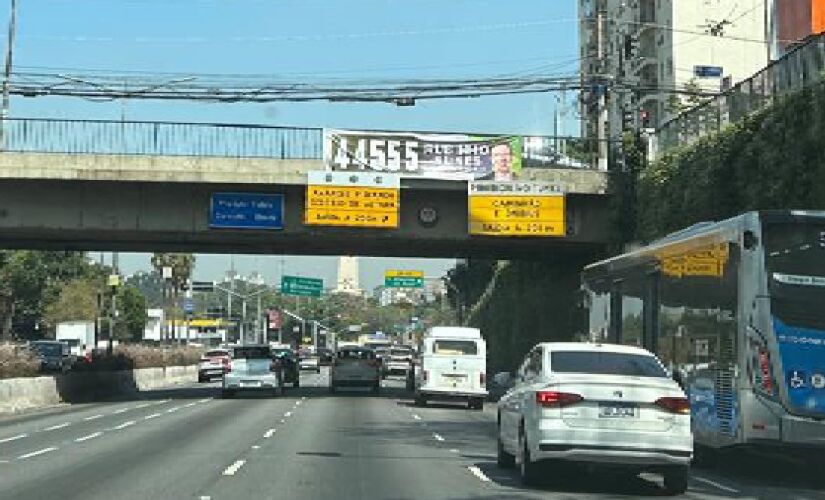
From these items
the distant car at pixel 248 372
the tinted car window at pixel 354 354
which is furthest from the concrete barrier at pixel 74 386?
the tinted car window at pixel 354 354

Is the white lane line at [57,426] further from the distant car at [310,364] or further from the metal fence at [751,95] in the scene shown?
the distant car at [310,364]

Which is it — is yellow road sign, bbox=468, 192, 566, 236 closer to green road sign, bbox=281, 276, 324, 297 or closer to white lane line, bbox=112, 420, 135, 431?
white lane line, bbox=112, 420, 135, 431

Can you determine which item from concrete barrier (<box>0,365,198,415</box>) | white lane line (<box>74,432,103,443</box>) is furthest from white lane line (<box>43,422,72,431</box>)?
concrete barrier (<box>0,365,198,415</box>)

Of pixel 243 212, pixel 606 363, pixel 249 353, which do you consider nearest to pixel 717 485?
pixel 606 363

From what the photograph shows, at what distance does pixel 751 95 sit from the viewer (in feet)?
96.2

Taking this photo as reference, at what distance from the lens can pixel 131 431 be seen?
23312 millimetres

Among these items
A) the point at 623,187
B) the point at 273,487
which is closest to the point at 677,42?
the point at 623,187

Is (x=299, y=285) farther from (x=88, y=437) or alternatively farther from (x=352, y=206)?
(x=88, y=437)

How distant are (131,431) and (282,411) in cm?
781

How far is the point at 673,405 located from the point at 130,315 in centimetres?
11513

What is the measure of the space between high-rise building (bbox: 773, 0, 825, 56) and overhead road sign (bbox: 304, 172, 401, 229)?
108 feet

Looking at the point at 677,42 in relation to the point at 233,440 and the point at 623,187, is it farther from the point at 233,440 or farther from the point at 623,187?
the point at 233,440

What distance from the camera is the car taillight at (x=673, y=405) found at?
A: 506 inches

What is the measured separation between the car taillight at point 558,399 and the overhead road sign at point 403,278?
74391 mm
